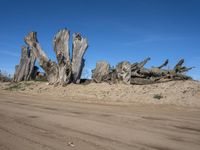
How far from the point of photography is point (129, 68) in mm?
19312

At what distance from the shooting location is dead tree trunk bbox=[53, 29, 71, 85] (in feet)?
69.1

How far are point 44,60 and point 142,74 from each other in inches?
345

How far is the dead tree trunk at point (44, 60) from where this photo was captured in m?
21.7

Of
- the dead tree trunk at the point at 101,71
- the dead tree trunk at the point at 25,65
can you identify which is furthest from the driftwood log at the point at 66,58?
the dead tree trunk at the point at 25,65

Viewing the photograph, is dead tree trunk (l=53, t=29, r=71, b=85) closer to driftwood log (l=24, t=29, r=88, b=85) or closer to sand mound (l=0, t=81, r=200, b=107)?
driftwood log (l=24, t=29, r=88, b=85)

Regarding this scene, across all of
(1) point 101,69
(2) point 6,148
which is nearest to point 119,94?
(1) point 101,69

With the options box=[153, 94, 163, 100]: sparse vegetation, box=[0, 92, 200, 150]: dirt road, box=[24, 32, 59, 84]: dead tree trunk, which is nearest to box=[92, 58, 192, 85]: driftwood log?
box=[153, 94, 163, 100]: sparse vegetation

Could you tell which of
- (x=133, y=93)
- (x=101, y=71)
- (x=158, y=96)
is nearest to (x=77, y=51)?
(x=101, y=71)

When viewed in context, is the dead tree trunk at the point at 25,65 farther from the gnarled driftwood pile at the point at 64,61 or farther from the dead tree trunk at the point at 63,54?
the dead tree trunk at the point at 63,54

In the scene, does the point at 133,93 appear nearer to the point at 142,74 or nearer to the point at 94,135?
the point at 142,74

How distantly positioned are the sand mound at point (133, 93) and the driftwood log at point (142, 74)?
1166mm

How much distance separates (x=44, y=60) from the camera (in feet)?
73.3

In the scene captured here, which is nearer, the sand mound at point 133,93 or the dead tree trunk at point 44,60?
the sand mound at point 133,93

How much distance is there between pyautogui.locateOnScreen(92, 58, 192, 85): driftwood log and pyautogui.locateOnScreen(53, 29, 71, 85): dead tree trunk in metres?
2.55
